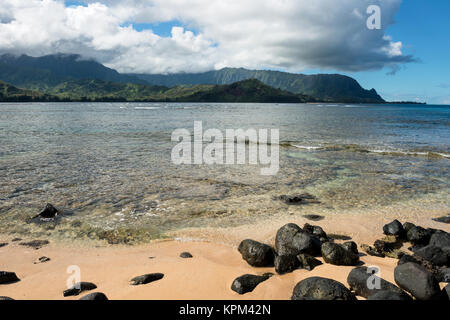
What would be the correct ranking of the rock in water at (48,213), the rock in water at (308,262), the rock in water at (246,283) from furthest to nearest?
1. the rock in water at (48,213)
2. the rock in water at (308,262)
3. the rock in water at (246,283)

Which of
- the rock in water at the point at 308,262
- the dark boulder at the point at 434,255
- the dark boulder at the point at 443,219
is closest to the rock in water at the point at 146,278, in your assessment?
the rock in water at the point at 308,262

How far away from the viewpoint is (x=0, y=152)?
27.0 m

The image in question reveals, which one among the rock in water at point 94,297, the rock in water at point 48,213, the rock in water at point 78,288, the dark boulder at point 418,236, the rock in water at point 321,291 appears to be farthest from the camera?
the rock in water at point 48,213

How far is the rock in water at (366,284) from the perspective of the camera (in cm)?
687

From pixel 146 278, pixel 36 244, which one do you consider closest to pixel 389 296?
pixel 146 278

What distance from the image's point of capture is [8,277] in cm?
784

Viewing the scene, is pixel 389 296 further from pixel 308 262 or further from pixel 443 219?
pixel 443 219

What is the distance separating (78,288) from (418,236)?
11189mm

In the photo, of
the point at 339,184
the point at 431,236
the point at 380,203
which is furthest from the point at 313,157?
the point at 431,236

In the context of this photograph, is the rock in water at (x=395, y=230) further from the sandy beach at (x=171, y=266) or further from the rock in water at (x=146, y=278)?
the rock in water at (x=146, y=278)

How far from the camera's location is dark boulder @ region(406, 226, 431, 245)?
10.3 m

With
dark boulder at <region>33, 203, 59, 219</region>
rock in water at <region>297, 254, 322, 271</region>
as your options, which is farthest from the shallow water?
rock in water at <region>297, 254, 322, 271</region>

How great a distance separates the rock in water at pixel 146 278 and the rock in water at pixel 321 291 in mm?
3697
